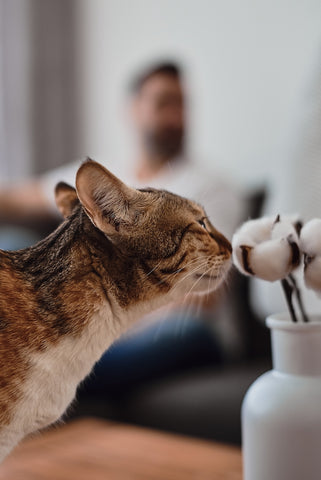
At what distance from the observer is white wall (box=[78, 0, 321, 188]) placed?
6.67ft

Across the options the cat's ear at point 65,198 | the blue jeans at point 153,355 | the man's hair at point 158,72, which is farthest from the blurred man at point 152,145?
the cat's ear at point 65,198

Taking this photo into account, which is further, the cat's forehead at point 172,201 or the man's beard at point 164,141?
the man's beard at point 164,141

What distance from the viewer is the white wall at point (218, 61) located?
2.03 m

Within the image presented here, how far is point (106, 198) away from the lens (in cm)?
58

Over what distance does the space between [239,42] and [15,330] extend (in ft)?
6.11

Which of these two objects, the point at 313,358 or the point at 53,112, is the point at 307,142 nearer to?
the point at 313,358

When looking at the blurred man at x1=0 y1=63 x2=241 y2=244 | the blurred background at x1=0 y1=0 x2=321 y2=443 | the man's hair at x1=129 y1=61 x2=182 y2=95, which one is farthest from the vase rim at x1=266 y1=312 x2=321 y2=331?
the man's hair at x1=129 y1=61 x2=182 y2=95

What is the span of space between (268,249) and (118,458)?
500 mm

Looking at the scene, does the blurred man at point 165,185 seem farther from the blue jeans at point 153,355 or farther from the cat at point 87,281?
the cat at point 87,281

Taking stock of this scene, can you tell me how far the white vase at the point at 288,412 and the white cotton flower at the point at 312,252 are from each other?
0.07 metres

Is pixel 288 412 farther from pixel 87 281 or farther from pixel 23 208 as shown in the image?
pixel 23 208

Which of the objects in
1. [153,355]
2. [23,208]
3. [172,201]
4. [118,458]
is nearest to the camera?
[172,201]

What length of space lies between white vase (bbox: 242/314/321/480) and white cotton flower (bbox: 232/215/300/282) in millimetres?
85

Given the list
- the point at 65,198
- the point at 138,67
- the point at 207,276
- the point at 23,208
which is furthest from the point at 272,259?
the point at 138,67
